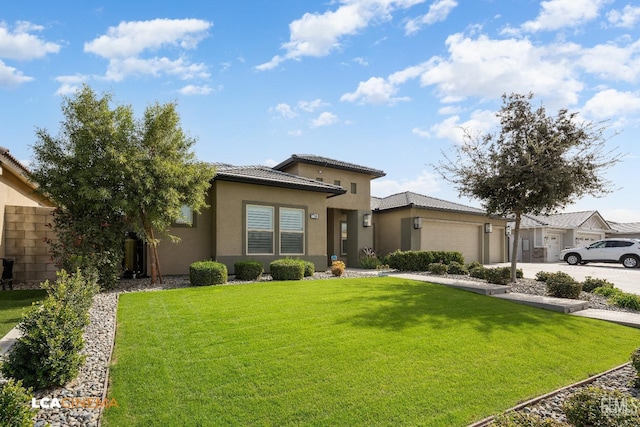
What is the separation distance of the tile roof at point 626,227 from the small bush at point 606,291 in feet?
96.2

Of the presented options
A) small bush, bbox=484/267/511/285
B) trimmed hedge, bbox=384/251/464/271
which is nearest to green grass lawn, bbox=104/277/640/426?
small bush, bbox=484/267/511/285

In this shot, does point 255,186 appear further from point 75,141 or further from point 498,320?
point 498,320

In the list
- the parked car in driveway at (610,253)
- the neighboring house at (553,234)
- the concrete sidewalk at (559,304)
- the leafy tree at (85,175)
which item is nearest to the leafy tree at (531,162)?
the concrete sidewalk at (559,304)

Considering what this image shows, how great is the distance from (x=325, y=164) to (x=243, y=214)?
5.83 meters

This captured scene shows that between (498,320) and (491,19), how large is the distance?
715cm

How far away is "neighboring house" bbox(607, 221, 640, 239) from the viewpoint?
33.2 meters

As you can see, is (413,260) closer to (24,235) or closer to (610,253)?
(24,235)

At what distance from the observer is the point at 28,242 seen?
10430mm

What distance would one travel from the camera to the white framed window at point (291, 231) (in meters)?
13.2

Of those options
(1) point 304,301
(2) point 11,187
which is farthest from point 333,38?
(2) point 11,187

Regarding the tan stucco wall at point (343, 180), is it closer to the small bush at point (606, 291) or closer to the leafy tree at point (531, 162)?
the leafy tree at point (531, 162)

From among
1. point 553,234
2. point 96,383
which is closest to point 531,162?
point 96,383

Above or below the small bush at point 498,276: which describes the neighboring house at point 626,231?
above

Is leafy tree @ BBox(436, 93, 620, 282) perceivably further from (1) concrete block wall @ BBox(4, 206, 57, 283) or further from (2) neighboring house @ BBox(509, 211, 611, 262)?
(2) neighboring house @ BBox(509, 211, 611, 262)
